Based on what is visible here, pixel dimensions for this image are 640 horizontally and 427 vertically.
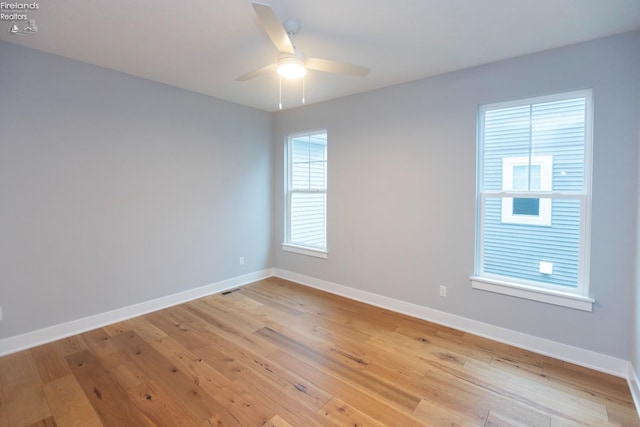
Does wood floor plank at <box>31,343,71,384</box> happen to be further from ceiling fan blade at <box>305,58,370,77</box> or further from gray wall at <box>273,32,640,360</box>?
ceiling fan blade at <box>305,58,370,77</box>

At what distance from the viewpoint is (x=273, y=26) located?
1804mm

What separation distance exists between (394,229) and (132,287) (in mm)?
3074

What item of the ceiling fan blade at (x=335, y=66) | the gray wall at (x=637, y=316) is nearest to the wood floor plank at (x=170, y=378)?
the ceiling fan blade at (x=335, y=66)

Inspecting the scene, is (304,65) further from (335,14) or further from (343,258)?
(343,258)

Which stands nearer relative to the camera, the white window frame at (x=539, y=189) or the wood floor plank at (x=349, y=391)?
the wood floor plank at (x=349, y=391)

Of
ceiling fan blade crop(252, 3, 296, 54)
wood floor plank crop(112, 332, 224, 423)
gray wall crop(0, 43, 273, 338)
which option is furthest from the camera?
gray wall crop(0, 43, 273, 338)

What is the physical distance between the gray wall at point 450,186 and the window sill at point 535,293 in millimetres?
60

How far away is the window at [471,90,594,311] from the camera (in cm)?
248

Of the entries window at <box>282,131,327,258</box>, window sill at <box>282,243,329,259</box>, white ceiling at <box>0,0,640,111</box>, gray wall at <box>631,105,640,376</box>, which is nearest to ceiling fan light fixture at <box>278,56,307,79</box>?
white ceiling at <box>0,0,640,111</box>

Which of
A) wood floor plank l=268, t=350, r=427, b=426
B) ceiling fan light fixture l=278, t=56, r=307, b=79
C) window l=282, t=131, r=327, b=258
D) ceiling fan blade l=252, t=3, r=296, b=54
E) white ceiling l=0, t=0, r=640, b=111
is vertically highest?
white ceiling l=0, t=0, r=640, b=111

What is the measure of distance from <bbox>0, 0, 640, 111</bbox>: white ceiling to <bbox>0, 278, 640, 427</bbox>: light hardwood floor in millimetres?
2647

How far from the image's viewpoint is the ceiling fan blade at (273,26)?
5.28 feet

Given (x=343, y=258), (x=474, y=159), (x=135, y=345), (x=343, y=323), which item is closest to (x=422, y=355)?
(x=343, y=323)

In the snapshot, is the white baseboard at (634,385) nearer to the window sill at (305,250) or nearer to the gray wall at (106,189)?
the window sill at (305,250)
